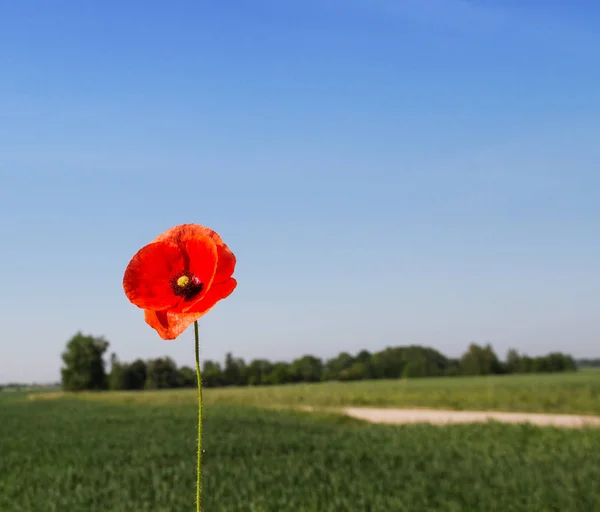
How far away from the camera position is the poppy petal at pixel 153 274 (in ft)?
4.31

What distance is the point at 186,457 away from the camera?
10.5 meters

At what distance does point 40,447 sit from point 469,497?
8971 millimetres

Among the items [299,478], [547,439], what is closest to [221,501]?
[299,478]

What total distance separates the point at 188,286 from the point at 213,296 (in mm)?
74

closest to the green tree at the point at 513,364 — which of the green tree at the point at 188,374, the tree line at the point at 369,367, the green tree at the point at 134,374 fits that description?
the tree line at the point at 369,367

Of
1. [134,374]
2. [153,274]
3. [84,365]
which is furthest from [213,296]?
[84,365]

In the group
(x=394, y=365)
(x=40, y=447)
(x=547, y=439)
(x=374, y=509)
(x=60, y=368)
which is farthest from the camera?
(x=60, y=368)

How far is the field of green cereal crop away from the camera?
283 inches

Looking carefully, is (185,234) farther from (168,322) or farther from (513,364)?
(513,364)

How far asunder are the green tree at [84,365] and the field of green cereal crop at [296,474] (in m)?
66.3

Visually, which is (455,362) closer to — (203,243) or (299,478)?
(299,478)

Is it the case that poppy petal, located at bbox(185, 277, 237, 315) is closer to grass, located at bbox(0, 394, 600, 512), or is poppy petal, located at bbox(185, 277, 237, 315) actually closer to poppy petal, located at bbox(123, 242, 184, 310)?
poppy petal, located at bbox(123, 242, 184, 310)

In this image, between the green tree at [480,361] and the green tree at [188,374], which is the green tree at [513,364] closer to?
the green tree at [480,361]

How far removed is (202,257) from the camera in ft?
4.27
